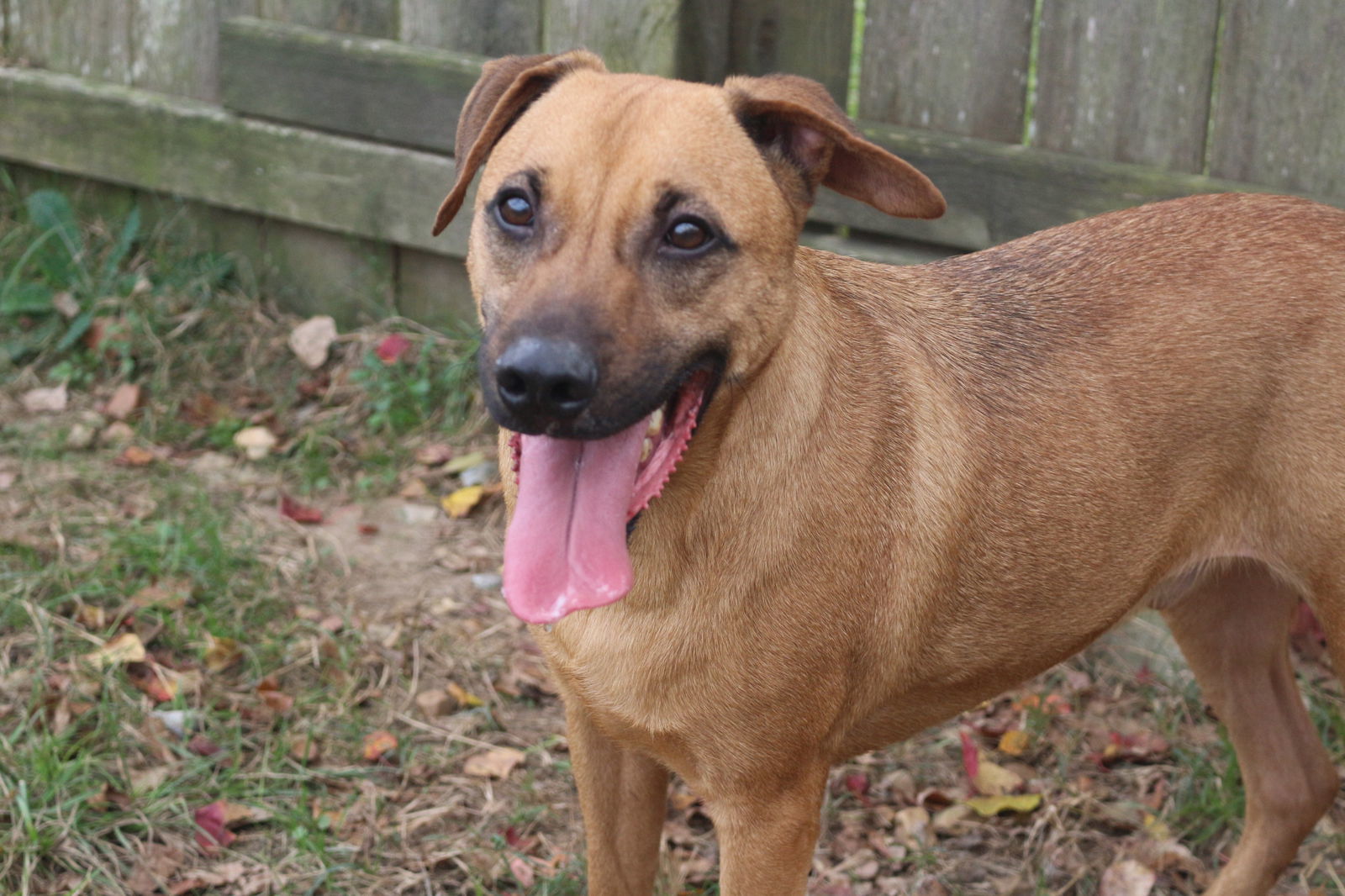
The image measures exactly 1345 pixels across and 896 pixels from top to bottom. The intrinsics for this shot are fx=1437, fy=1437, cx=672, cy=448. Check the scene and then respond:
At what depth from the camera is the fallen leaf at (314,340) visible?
5.57 m

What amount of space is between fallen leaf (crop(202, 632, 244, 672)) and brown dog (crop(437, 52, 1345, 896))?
4.72 ft

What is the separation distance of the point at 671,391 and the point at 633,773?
3.40 ft

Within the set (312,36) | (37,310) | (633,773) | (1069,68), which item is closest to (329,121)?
(312,36)

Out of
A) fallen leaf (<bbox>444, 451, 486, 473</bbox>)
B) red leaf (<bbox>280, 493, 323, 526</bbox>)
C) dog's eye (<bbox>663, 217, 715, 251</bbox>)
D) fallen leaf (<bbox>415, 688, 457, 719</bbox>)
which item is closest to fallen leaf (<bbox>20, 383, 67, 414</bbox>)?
red leaf (<bbox>280, 493, 323, 526</bbox>)

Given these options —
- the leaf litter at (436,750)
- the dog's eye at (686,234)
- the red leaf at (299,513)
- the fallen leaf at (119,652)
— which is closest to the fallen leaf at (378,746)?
the leaf litter at (436,750)

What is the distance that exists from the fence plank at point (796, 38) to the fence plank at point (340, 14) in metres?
1.42

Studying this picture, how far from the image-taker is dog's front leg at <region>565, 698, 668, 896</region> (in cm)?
307

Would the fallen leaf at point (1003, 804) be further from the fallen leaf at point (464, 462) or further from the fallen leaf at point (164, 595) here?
the fallen leaf at point (164, 595)

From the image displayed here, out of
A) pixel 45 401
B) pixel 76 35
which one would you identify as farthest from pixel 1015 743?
pixel 76 35

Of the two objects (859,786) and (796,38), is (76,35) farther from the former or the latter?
(859,786)

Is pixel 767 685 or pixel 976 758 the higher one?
pixel 767 685

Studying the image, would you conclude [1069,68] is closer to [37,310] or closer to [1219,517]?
[1219,517]

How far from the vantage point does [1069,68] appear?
168 inches

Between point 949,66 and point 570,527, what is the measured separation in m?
2.58
